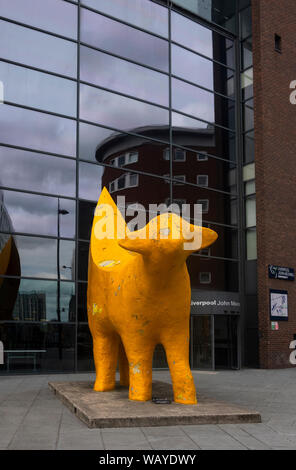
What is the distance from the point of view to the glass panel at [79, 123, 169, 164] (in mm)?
16672

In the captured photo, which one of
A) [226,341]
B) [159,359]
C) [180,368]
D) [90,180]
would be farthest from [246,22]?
[180,368]

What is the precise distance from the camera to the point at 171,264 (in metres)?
7.91

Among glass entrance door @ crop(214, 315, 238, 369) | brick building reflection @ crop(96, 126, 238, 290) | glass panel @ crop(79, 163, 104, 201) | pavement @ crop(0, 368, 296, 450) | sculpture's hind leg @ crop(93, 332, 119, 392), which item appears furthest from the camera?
glass entrance door @ crop(214, 315, 238, 369)

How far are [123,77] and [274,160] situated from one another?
609 cm

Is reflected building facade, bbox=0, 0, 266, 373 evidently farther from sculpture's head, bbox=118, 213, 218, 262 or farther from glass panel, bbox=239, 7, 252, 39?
sculpture's head, bbox=118, 213, 218, 262

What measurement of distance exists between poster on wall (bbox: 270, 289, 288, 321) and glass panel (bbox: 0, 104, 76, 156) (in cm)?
825

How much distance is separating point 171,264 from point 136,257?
99 cm

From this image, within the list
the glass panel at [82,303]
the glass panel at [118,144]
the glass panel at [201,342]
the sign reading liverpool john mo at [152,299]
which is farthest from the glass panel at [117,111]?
the sign reading liverpool john mo at [152,299]

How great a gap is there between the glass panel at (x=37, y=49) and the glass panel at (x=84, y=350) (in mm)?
7811

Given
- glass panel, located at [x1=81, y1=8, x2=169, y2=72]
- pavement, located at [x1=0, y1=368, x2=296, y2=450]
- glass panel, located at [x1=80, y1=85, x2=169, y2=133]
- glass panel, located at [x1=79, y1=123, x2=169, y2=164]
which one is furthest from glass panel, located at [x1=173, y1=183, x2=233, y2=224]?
pavement, located at [x1=0, y1=368, x2=296, y2=450]

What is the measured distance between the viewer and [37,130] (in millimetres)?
15836

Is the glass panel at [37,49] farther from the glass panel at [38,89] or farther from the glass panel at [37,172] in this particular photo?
the glass panel at [37,172]

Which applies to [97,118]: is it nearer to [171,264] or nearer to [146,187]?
[146,187]
